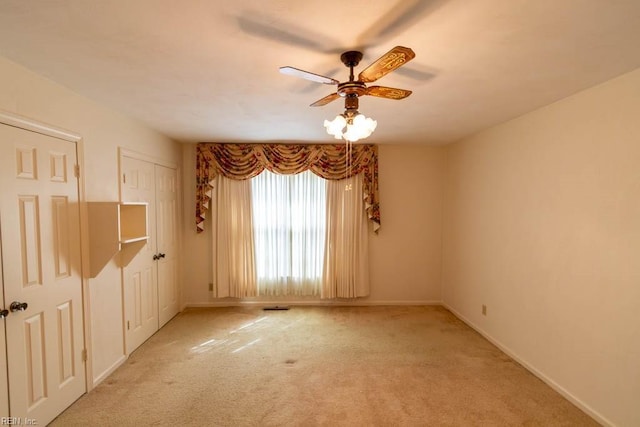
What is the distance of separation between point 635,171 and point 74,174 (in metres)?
4.00

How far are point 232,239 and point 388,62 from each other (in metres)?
3.47

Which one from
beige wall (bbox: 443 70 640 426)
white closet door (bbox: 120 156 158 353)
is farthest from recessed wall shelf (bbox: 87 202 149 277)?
beige wall (bbox: 443 70 640 426)

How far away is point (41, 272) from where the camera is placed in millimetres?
1948

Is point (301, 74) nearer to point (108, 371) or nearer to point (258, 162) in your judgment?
point (258, 162)

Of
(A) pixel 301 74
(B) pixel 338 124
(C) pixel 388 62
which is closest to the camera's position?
(C) pixel 388 62

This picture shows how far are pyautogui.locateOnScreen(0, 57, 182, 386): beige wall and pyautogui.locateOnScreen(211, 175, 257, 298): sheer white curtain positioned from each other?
1328 millimetres

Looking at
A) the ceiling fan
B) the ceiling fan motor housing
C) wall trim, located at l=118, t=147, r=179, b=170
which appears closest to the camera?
the ceiling fan

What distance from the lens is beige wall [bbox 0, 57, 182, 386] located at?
1.83 metres

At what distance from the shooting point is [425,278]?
4.45m

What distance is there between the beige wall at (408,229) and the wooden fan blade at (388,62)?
2915 mm

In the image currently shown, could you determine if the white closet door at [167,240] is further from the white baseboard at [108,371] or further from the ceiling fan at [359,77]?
the ceiling fan at [359,77]

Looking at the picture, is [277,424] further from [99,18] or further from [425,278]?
[425,278]

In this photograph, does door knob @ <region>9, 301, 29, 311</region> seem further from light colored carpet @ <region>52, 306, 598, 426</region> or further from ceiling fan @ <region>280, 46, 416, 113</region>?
ceiling fan @ <region>280, 46, 416, 113</region>

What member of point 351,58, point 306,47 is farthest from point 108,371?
point 351,58
